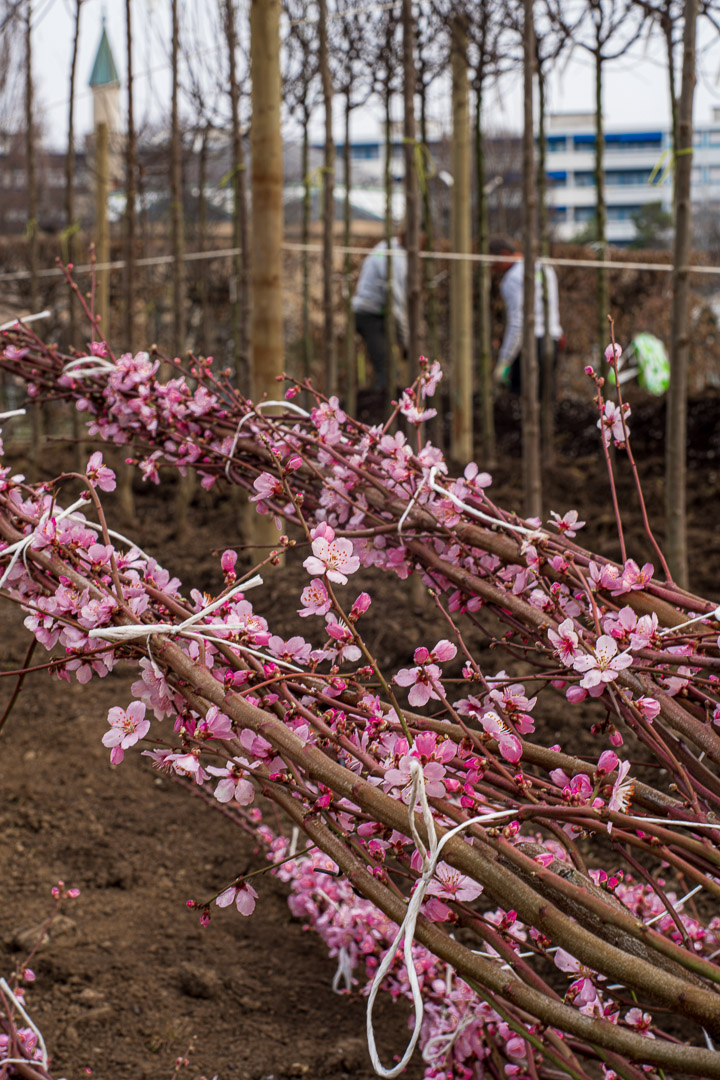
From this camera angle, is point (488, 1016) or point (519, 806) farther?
Result: point (488, 1016)

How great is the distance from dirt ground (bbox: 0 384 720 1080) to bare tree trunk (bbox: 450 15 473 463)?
99.2 inches

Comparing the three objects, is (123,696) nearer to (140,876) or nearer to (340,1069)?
(140,876)

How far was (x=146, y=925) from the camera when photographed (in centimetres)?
228

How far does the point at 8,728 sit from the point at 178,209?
3540 mm

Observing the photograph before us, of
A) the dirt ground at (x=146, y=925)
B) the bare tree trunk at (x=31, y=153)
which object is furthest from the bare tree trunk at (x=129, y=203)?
the dirt ground at (x=146, y=925)

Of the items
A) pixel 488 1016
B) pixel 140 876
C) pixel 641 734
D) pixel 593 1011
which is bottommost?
pixel 140 876

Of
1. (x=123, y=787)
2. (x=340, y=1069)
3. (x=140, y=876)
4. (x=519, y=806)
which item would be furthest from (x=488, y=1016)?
(x=123, y=787)

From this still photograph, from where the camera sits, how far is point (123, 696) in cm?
360

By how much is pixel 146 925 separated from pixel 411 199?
302cm

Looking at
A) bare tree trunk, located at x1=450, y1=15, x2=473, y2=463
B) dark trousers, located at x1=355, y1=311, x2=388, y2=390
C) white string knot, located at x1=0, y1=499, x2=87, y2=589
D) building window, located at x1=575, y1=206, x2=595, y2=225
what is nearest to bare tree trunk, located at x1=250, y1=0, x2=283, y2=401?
bare tree trunk, located at x1=450, y1=15, x2=473, y2=463

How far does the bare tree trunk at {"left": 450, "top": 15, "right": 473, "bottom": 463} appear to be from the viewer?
6.28 metres

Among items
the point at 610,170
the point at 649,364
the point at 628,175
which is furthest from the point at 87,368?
the point at 628,175

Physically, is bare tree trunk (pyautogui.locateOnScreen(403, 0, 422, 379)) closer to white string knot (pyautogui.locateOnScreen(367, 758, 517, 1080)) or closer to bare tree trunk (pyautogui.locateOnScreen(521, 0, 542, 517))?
bare tree trunk (pyautogui.locateOnScreen(521, 0, 542, 517))

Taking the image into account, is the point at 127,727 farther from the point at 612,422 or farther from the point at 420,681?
the point at 612,422
